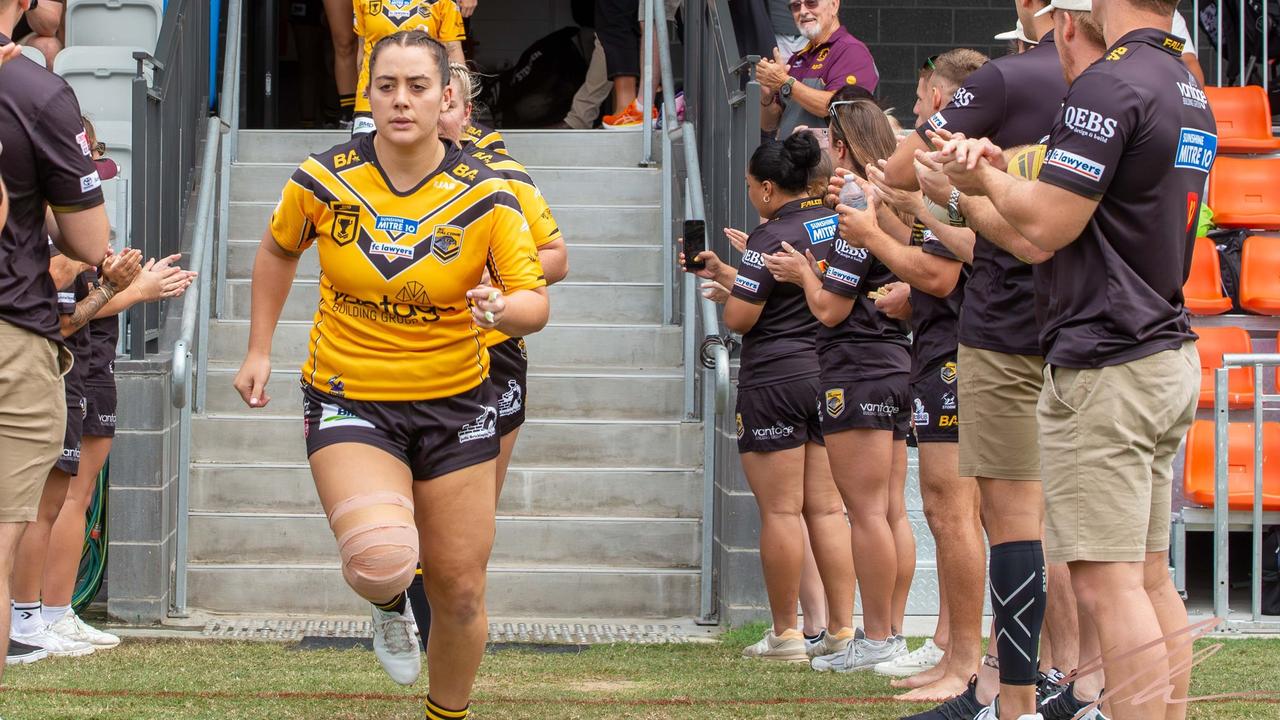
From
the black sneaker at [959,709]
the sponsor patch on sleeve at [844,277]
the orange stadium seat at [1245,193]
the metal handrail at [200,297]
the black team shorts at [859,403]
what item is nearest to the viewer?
the black sneaker at [959,709]

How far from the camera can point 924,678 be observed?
5160mm

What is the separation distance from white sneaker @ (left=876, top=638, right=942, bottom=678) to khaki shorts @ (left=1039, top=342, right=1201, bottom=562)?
82.3 inches

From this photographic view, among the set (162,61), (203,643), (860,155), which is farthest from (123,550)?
(860,155)

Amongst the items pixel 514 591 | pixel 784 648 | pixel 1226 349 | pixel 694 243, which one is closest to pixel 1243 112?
pixel 1226 349

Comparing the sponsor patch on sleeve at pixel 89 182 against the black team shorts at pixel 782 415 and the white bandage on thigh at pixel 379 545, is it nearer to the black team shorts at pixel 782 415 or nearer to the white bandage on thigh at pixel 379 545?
the white bandage on thigh at pixel 379 545

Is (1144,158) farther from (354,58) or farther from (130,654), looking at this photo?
(354,58)

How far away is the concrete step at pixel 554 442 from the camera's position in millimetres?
7598

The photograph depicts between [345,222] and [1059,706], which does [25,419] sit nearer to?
[345,222]

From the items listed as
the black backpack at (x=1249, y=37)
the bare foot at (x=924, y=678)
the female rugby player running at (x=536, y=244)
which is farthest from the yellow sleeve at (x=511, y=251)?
the black backpack at (x=1249, y=37)

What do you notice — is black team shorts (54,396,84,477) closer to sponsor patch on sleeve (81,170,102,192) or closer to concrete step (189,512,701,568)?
concrete step (189,512,701,568)

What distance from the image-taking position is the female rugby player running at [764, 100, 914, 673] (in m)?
5.68

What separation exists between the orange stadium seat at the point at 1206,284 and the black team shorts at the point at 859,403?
12.5 ft

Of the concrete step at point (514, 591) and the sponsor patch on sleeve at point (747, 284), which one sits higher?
the sponsor patch on sleeve at point (747, 284)

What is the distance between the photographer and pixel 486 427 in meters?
4.21
